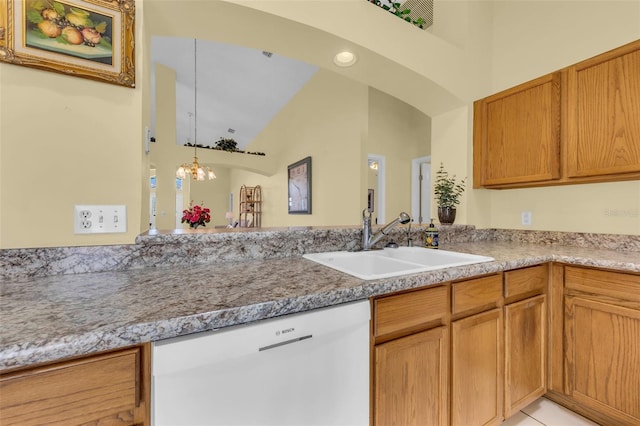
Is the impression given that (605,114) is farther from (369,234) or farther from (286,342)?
(286,342)

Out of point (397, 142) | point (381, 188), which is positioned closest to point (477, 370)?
point (381, 188)

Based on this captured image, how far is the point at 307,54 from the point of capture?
180 cm

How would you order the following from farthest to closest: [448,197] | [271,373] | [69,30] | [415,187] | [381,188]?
[415,187], [381,188], [448,197], [69,30], [271,373]

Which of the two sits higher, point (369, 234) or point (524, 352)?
point (369, 234)

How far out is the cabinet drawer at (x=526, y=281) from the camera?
53.6 inches

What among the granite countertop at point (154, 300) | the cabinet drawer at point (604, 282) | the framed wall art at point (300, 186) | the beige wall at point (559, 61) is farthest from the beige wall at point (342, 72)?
the framed wall art at point (300, 186)

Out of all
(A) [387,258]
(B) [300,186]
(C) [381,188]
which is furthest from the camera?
(B) [300,186]

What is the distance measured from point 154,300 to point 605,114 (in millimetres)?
2390

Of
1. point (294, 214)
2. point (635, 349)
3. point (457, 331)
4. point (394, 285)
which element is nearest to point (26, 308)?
point (394, 285)

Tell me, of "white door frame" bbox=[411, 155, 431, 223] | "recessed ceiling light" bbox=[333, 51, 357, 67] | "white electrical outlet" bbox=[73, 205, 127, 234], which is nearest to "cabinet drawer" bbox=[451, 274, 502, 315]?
"white electrical outlet" bbox=[73, 205, 127, 234]

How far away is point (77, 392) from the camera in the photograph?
0.57 metres

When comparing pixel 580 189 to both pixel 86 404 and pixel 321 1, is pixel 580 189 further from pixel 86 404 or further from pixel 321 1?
pixel 86 404

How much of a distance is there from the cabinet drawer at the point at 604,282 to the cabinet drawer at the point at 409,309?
905 millimetres

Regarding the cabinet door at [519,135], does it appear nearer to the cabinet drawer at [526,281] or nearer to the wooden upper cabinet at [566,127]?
the wooden upper cabinet at [566,127]
